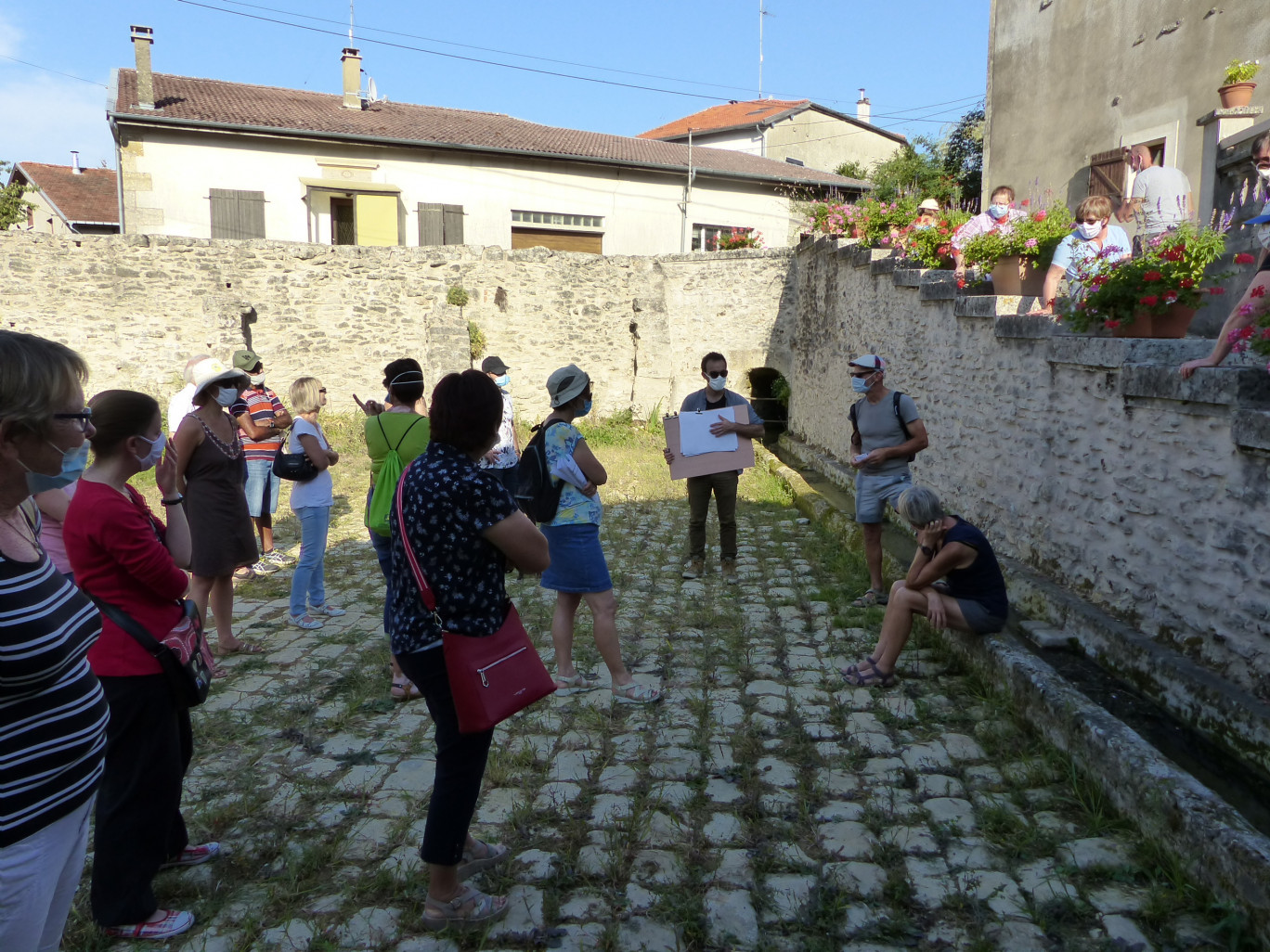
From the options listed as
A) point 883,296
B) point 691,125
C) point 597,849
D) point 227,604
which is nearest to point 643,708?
point 597,849

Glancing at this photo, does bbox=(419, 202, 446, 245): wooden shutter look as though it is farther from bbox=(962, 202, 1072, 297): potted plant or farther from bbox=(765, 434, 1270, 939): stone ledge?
bbox=(765, 434, 1270, 939): stone ledge

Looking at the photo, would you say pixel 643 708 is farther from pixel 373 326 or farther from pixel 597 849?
pixel 373 326

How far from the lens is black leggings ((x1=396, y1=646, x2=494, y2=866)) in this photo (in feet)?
8.57

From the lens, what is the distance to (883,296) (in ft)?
31.2

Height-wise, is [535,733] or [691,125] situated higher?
[691,125]

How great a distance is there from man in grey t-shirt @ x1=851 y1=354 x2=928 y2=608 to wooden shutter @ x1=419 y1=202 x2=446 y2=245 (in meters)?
15.7

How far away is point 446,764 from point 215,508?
2.76 meters

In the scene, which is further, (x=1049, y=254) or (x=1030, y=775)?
(x=1049, y=254)

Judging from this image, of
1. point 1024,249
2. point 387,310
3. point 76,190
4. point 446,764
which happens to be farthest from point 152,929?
point 76,190

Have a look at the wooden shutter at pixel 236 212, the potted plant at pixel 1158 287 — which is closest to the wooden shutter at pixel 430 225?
the wooden shutter at pixel 236 212

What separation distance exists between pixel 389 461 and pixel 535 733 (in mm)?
1543

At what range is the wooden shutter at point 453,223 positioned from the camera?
65.3ft

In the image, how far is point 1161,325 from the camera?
15.9 feet

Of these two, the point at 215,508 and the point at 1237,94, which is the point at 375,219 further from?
the point at 215,508
